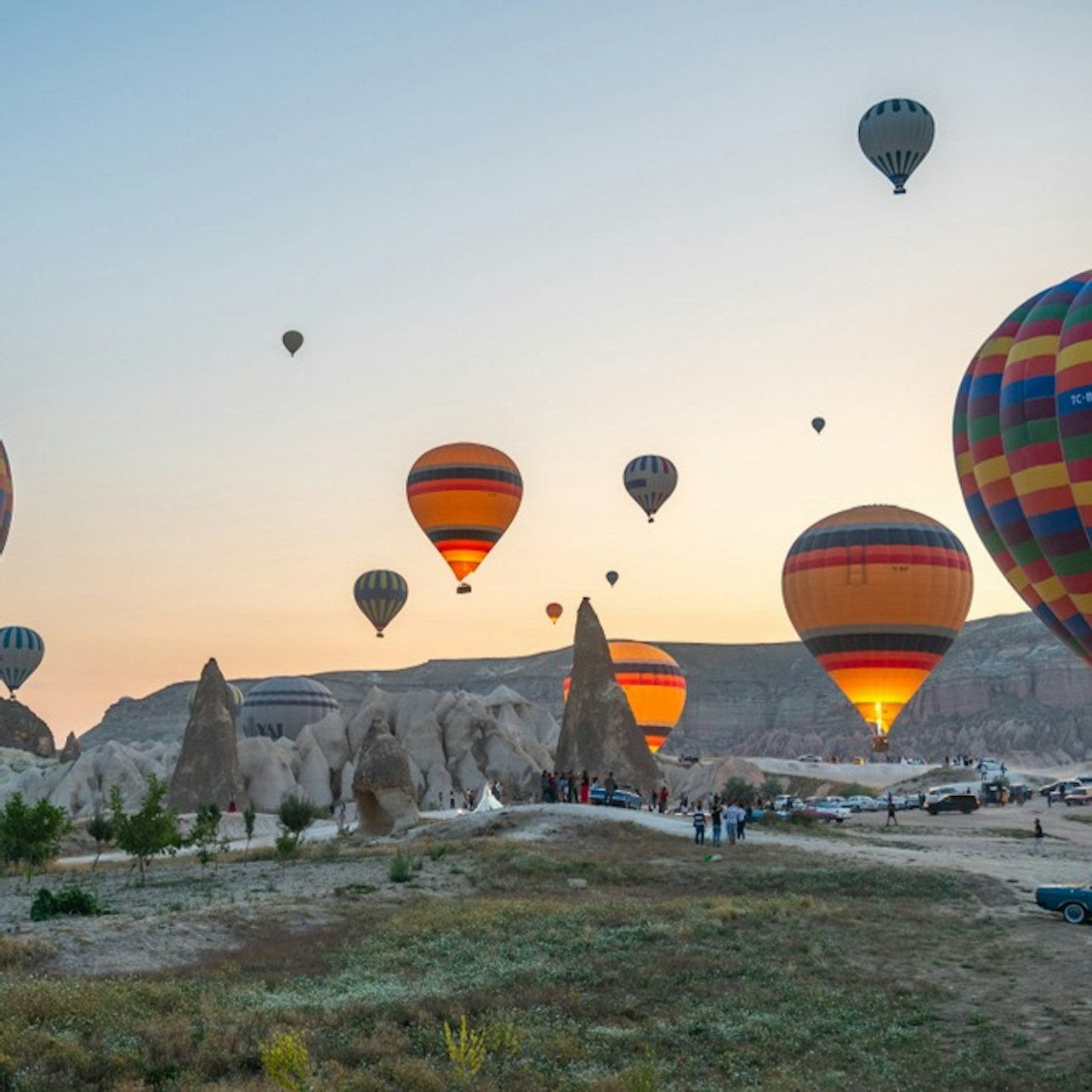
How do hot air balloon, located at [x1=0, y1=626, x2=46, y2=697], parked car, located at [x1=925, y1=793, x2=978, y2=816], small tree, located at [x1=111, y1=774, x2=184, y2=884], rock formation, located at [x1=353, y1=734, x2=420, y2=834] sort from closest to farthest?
1. small tree, located at [x1=111, y1=774, x2=184, y2=884]
2. rock formation, located at [x1=353, y1=734, x2=420, y2=834]
3. parked car, located at [x1=925, y1=793, x2=978, y2=816]
4. hot air balloon, located at [x1=0, y1=626, x2=46, y2=697]

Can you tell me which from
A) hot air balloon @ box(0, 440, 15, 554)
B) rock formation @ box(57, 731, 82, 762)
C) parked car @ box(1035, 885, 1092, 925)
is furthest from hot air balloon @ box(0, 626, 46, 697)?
parked car @ box(1035, 885, 1092, 925)

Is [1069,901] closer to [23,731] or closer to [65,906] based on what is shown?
[65,906]

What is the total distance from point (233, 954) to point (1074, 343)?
88.5ft

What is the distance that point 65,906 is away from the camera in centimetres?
2523

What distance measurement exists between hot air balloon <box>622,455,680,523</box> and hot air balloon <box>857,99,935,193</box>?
110 ft

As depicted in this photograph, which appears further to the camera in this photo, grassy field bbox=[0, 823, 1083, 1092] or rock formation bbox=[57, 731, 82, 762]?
rock formation bbox=[57, 731, 82, 762]

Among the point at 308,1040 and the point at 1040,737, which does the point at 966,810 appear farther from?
the point at 1040,737

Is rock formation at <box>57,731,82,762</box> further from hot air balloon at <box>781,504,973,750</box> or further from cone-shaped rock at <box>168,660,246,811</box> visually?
hot air balloon at <box>781,504,973,750</box>

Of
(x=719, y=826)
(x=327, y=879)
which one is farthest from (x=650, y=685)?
(x=327, y=879)

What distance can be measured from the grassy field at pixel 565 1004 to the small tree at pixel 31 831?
9.94 metres

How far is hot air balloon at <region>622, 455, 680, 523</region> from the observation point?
87.1 m

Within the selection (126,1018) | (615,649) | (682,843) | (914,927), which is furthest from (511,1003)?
(615,649)

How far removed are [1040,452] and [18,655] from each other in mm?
106494

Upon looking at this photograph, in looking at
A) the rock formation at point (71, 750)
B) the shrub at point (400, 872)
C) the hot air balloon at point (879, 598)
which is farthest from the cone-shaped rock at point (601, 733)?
the rock formation at point (71, 750)
